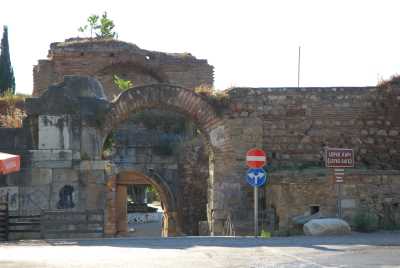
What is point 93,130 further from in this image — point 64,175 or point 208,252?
point 208,252

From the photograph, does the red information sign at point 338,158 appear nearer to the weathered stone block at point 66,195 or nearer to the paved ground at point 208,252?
the paved ground at point 208,252

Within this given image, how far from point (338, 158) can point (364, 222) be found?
1.54 metres

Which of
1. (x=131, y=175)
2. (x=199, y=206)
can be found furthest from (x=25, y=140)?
(x=131, y=175)

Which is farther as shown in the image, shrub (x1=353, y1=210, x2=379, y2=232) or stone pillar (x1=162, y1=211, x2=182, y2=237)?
stone pillar (x1=162, y1=211, x2=182, y2=237)

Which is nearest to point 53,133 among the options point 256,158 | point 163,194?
point 256,158

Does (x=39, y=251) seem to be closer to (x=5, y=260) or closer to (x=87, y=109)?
(x=5, y=260)

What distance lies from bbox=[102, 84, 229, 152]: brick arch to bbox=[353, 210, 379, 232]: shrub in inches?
156

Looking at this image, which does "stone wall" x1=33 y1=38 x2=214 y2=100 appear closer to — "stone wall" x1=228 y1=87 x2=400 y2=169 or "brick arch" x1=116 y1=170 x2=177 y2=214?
"brick arch" x1=116 y1=170 x2=177 y2=214

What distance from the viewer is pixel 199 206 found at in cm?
2645

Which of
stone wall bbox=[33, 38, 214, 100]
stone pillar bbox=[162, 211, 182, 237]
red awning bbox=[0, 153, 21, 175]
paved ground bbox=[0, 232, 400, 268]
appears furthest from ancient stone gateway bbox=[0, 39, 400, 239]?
stone wall bbox=[33, 38, 214, 100]

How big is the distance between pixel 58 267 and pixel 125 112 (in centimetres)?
856

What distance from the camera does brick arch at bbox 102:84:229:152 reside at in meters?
17.7

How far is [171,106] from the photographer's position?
18.2 metres

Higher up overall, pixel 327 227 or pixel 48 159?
pixel 48 159
